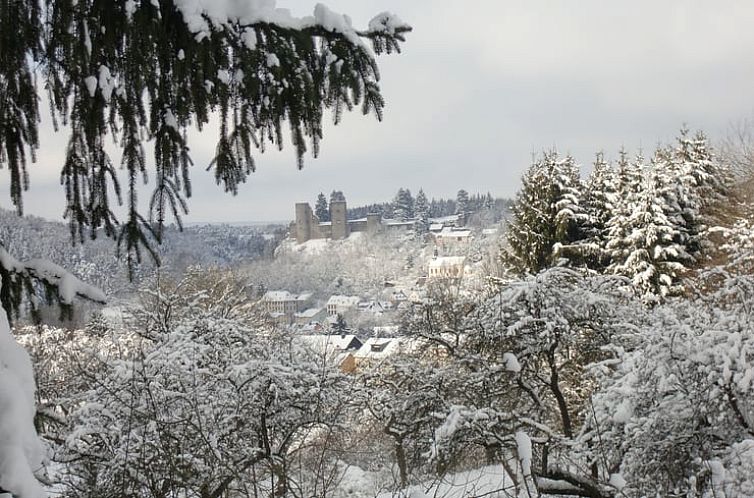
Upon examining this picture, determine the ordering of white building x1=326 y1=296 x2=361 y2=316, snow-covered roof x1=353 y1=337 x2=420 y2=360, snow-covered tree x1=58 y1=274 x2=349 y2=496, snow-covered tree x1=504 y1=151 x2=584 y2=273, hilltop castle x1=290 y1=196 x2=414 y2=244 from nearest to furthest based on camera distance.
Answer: snow-covered tree x1=58 y1=274 x2=349 y2=496 → snow-covered roof x1=353 y1=337 x2=420 y2=360 → snow-covered tree x1=504 y1=151 x2=584 y2=273 → white building x1=326 y1=296 x2=361 y2=316 → hilltop castle x1=290 y1=196 x2=414 y2=244

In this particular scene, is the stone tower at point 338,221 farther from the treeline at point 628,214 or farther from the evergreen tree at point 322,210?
the treeline at point 628,214

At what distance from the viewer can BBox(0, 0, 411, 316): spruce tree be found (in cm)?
179

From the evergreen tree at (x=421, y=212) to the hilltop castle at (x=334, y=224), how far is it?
1285 millimetres

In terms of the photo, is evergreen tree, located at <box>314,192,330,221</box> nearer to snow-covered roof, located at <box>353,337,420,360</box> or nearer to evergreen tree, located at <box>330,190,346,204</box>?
evergreen tree, located at <box>330,190,346,204</box>

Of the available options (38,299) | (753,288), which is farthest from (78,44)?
(753,288)

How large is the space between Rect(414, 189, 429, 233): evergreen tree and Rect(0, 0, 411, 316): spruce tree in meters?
82.5

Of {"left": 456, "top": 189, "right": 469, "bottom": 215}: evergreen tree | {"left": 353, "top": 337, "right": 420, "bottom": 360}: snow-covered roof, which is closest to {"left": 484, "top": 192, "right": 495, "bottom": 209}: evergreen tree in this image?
{"left": 456, "top": 189, "right": 469, "bottom": 215}: evergreen tree

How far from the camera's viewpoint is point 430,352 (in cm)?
1259

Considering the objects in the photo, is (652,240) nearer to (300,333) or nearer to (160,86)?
(300,333)

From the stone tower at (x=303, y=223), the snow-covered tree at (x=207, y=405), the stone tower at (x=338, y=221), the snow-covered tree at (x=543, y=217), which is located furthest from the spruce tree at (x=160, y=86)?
the stone tower at (x=338, y=221)

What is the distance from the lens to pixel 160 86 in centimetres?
195

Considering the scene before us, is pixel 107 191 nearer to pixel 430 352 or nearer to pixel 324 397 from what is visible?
pixel 324 397

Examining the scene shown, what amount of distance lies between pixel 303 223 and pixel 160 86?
80015 millimetres

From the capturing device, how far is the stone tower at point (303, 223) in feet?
265
